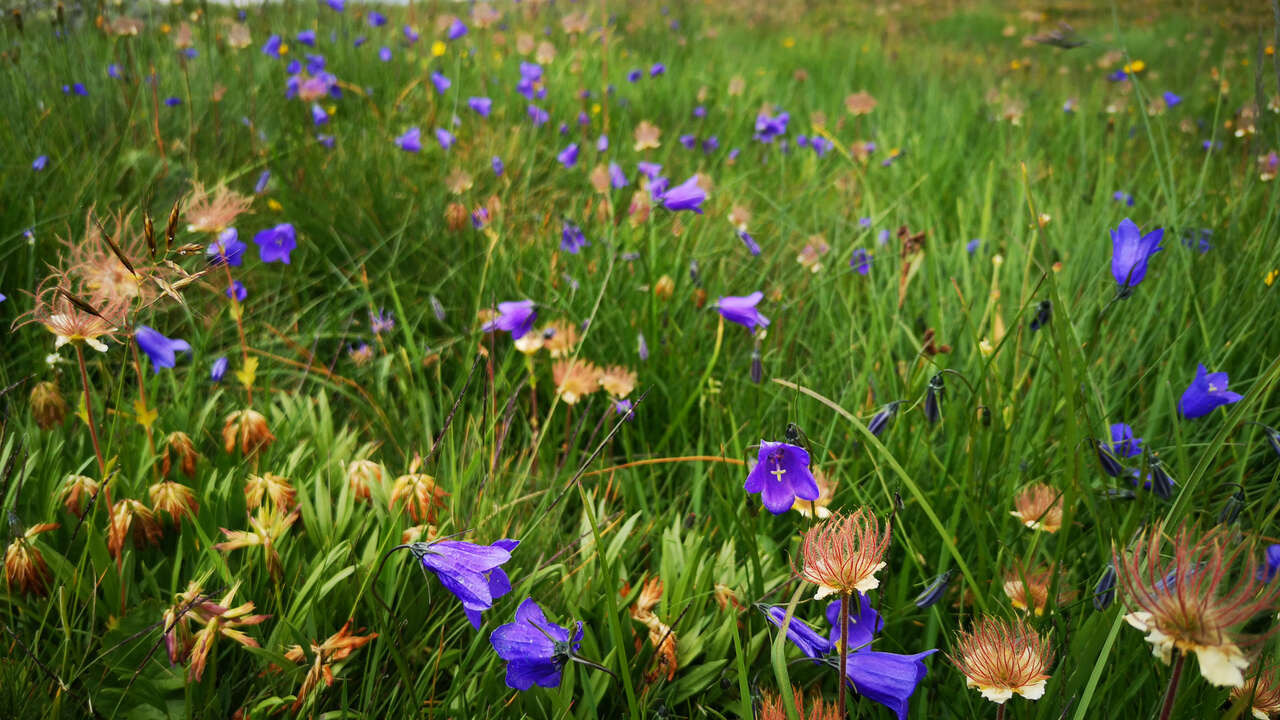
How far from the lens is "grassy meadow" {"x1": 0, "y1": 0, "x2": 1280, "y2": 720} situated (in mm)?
1239

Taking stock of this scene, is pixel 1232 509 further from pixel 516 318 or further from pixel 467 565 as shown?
pixel 516 318

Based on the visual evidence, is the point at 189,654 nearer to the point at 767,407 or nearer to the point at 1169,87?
the point at 767,407

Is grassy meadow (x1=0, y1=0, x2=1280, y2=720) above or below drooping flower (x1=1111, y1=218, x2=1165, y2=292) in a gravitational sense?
below

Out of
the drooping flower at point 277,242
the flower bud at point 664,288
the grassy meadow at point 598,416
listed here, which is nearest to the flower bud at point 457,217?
the grassy meadow at point 598,416

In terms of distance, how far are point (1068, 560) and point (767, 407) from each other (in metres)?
0.74

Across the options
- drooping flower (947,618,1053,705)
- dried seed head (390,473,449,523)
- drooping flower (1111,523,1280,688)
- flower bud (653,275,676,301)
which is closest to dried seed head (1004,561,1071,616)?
drooping flower (947,618,1053,705)

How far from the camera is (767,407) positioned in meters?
2.04

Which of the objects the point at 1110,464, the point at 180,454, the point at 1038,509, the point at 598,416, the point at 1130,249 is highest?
the point at 1130,249

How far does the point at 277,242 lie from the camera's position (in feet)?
8.15

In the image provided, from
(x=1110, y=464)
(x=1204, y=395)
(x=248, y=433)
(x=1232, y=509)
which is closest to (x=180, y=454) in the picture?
(x=248, y=433)

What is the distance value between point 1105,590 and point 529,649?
0.82m

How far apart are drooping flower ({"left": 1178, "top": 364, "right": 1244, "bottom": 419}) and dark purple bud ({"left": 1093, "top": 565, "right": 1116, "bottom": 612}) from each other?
2.10ft

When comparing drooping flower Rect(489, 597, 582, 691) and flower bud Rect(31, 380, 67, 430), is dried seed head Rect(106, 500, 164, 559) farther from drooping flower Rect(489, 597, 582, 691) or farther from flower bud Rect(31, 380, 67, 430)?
drooping flower Rect(489, 597, 582, 691)

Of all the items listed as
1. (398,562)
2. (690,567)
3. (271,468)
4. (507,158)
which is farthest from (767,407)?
(507,158)
